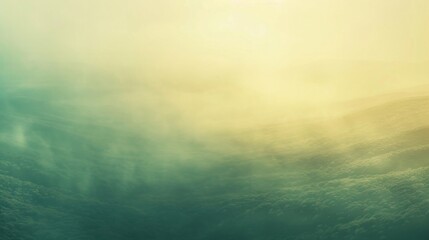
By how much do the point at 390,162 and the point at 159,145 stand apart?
9.29 metres

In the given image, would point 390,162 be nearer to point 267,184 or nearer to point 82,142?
point 267,184

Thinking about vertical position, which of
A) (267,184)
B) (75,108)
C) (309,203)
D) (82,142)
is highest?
(75,108)

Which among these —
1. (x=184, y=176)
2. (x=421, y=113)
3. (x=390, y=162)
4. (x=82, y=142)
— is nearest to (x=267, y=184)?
(x=184, y=176)

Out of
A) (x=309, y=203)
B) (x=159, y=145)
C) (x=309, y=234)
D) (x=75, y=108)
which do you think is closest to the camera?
(x=309, y=234)

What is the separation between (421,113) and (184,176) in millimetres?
9559

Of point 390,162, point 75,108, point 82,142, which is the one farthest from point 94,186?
point 390,162

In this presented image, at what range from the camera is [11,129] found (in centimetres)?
2028

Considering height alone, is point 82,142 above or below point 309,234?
above

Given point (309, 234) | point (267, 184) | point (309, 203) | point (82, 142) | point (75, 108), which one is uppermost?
point (75, 108)

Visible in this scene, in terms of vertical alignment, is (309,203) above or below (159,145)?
below

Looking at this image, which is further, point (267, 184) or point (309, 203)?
point (267, 184)

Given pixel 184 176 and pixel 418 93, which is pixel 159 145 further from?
pixel 418 93

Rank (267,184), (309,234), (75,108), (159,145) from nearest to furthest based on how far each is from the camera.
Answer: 1. (309,234)
2. (267,184)
3. (159,145)
4. (75,108)

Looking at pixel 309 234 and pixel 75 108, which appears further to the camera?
pixel 75 108
